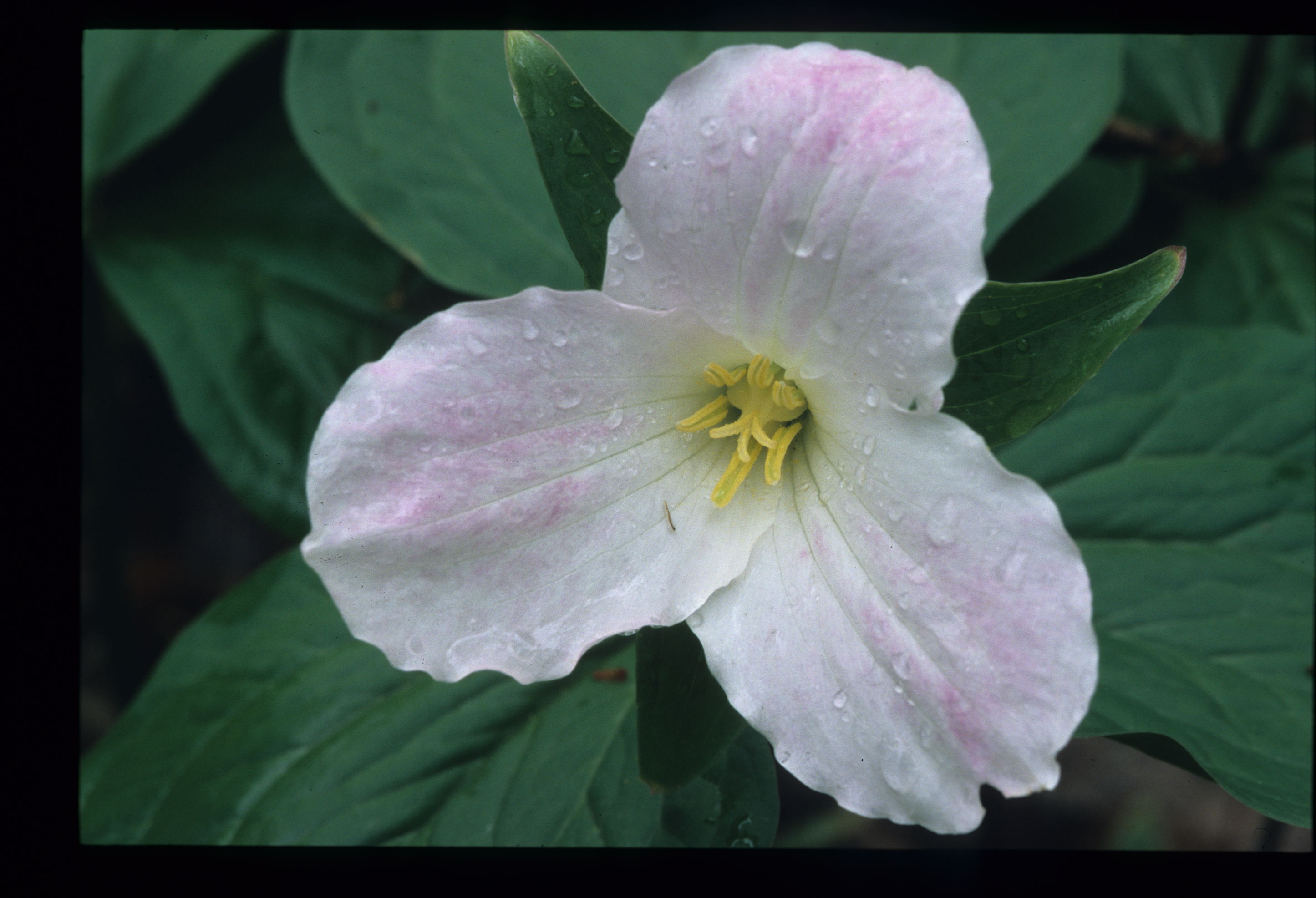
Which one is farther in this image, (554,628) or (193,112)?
(193,112)

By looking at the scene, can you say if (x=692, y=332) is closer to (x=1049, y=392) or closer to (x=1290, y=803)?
(x=1049, y=392)

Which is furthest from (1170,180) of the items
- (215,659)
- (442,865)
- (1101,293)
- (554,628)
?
(215,659)

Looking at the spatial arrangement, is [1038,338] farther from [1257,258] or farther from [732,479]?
[1257,258]

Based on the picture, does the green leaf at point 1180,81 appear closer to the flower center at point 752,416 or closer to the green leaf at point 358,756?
the flower center at point 752,416

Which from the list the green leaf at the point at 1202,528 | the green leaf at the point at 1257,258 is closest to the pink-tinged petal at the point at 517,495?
the green leaf at the point at 1202,528

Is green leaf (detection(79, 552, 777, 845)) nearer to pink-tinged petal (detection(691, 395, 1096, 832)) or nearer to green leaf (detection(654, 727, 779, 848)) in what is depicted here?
green leaf (detection(654, 727, 779, 848))

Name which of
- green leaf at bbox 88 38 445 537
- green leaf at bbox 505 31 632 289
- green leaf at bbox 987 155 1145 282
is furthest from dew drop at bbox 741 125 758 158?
green leaf at bbox 88 38 445 537
